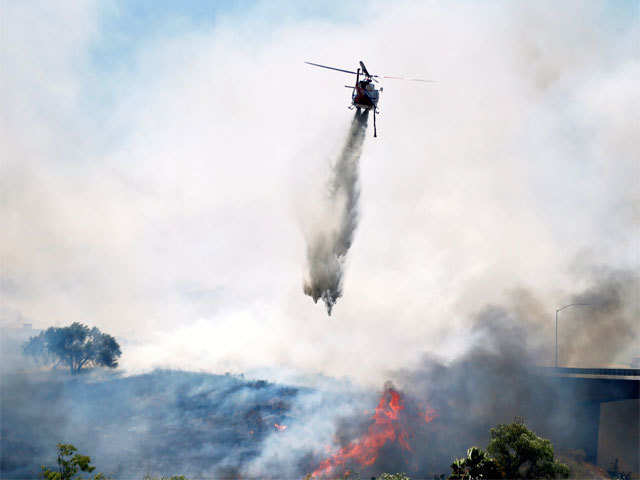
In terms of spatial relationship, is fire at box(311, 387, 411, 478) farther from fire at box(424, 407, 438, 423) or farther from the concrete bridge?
the concrete bridge

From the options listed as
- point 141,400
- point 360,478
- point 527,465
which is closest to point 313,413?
point 360,478

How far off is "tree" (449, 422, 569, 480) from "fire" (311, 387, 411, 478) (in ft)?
66.8

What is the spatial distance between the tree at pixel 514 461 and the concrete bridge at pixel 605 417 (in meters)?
22.2

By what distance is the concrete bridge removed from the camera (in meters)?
53.0

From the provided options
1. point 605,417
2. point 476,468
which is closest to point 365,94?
point 476,468

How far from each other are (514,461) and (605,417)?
88.3 ft

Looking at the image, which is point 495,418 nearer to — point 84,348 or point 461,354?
point 461,354

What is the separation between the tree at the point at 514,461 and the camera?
35875mm

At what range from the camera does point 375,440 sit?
5784cm

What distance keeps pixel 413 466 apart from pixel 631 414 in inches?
1144

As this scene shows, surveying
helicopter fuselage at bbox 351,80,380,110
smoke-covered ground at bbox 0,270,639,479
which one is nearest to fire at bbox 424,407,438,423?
smoke-covered ground at bbox 0,270,639,479

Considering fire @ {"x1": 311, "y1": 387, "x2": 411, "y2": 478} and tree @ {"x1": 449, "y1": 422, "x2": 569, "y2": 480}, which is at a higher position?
tree @ {"x1": 449, "y1": 422, "x2": 569, "y2": 480}

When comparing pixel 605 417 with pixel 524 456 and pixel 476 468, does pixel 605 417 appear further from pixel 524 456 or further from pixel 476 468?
pixel 476 468

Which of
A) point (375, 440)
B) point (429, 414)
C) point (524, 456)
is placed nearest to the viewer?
point (524, 456)
